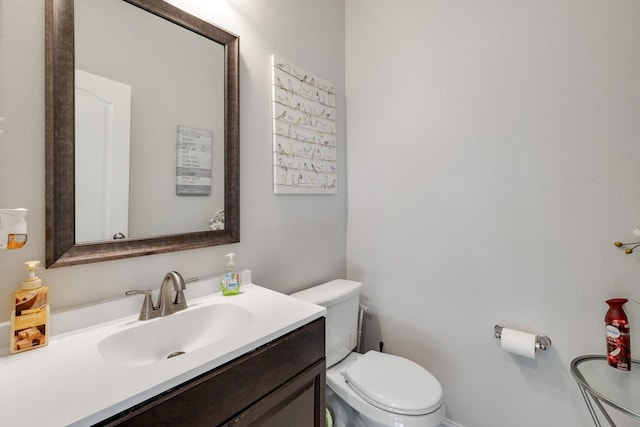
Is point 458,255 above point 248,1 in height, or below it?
below

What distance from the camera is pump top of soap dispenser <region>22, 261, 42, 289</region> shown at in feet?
2.35

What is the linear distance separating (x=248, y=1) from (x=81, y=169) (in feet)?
3.37

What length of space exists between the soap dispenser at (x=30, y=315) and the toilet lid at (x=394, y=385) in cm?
110

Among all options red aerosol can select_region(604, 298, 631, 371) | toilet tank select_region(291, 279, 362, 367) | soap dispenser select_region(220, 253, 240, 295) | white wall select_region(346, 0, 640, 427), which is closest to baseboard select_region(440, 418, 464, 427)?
white wall select_region(346, 0, 640, 427)

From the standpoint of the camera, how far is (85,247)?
84 centimetres

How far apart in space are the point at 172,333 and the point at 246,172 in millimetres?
708

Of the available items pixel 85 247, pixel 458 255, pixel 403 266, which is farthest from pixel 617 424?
pixel 85 247

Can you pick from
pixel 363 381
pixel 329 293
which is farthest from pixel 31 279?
pixel 363 381

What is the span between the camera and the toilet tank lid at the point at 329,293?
137 cm

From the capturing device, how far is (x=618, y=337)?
1.01m

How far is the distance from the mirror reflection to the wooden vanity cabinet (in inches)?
22.5

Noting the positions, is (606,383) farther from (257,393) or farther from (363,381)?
(257,393)

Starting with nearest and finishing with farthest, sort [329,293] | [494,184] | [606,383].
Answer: [606,383], [494,184], [329,293]

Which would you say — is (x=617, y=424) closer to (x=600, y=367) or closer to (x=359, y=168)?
(x=600, y=367)
